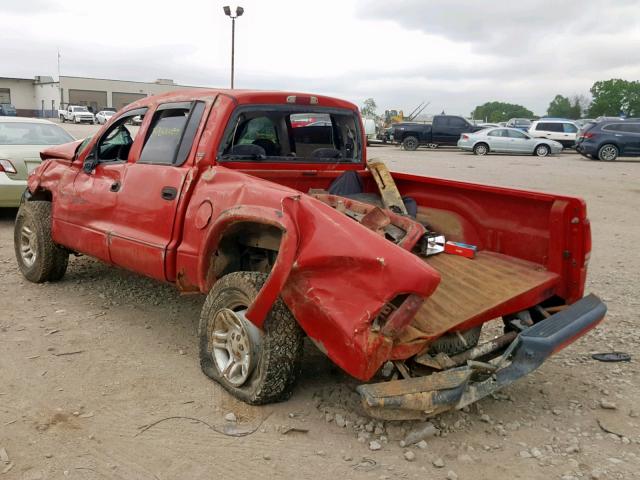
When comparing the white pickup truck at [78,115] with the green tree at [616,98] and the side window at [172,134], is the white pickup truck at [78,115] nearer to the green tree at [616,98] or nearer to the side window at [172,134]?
the side window at [172,134]

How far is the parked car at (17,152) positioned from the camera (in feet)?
27.8

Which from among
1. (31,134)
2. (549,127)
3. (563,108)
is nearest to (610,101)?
(563,108)

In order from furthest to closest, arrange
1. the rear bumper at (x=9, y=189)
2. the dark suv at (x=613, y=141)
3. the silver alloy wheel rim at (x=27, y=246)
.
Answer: the dark suv at (x=613, y=141) → the rear bumper at (x=9, y=189) → the silver alloy wheel rim at (x=27, y=246)

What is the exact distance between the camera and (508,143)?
91.2 ft

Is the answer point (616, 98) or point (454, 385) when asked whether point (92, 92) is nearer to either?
point (616, 98)

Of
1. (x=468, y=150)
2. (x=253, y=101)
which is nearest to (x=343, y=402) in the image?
(x=253, y=101)

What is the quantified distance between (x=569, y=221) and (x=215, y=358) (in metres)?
2.36

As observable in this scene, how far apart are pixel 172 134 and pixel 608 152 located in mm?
23643

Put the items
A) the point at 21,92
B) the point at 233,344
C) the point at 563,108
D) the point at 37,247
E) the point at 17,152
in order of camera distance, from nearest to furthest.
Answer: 1. the point at 233,344
2. the point at 37,247
3. the point at 17,152
4. the point at 21,92
5. the point at 563,108

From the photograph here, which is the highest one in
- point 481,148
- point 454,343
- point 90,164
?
point 90,164

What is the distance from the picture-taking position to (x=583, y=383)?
411 centimetres

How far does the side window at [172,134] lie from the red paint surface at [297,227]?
3.0 inches

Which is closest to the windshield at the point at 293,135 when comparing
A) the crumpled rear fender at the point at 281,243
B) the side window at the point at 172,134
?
the side window at the point at 172,134

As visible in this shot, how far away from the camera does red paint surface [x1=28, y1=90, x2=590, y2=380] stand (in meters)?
3.09
